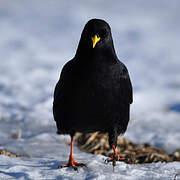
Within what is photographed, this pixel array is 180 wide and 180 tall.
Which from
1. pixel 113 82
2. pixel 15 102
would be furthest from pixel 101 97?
pixel 15 102

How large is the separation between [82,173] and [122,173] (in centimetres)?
47

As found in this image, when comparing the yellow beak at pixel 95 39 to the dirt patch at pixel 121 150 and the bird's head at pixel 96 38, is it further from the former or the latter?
the dirt patch at pixel 121 150

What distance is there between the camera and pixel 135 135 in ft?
28.7

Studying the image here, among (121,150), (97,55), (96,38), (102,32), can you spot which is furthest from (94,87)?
(121,150)

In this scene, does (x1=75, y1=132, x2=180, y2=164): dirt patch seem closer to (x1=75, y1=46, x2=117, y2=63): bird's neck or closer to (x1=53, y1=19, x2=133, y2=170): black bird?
(x1=53, y1=19, x2=133, y2=170): black bird

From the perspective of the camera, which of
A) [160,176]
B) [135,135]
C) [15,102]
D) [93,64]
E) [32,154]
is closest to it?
[160,176]

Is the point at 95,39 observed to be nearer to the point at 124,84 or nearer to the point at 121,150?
the point at 124,84

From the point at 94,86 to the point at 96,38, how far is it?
630 mm

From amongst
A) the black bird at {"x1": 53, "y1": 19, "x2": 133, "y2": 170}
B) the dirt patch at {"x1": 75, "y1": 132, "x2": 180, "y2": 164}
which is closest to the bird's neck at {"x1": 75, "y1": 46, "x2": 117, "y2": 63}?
the black bird at {"x1": 53, "y1": 19, "x2": 133, "y2": 170}

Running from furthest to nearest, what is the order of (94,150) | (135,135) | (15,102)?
(15,102)
(135,135)
(94,150)

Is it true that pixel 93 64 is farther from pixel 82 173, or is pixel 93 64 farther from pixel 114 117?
pixel 82 173

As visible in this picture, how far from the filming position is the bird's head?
414 cm

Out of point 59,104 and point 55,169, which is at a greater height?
point 59,104

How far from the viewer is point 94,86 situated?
13.3 feet
